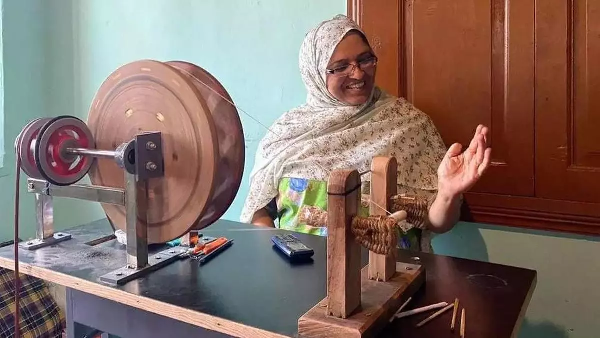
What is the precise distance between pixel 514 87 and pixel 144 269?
40.0 inches

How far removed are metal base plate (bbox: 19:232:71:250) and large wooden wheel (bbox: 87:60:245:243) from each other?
0.22m

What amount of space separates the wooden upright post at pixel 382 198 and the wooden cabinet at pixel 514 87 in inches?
28.0

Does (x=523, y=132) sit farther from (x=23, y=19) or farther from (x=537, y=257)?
(x=23, y=19)

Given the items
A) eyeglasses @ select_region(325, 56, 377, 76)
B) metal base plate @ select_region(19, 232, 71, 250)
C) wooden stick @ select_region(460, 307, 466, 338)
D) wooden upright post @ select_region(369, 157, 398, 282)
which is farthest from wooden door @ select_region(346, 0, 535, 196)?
metal base plate @ select_region(19, 232, 71, 250)

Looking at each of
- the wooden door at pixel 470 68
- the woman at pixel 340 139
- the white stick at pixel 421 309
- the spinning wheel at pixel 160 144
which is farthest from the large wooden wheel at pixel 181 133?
the wooden door at pixel 470 68

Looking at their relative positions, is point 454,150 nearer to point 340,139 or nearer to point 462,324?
point 462,324

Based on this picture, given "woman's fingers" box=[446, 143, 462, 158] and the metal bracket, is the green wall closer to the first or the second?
"woman's fingers" box=[446, 143, 462, 158]

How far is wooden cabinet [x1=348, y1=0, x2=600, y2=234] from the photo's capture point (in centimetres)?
145

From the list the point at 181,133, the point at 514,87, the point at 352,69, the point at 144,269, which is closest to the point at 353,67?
the point at 352,69

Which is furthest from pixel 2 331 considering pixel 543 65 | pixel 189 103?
pixel 543 65

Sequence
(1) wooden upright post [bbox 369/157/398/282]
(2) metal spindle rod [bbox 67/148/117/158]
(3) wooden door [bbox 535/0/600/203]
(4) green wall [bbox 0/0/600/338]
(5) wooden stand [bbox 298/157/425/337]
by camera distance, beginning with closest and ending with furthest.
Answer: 1. (5) wooden stand [bbox 298/157/425/337]
2. (1) wooden upright post [bbox 369/157/398/282]
3. (2) metal spindle rod [bbox 67/148/117/158]
4. (3) wooden door [bbox 535/0/600/203]
5. (4) green wall [bbox 0/0/600/338]

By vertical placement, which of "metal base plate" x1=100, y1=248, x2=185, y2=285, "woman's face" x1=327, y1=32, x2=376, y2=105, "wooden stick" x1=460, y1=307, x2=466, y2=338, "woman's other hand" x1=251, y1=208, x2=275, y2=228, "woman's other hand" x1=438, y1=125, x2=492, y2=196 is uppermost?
"woman's face" x1=327, y1=32, x2=376, y2=105

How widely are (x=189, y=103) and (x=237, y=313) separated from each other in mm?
358

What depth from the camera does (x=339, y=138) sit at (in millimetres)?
1614
